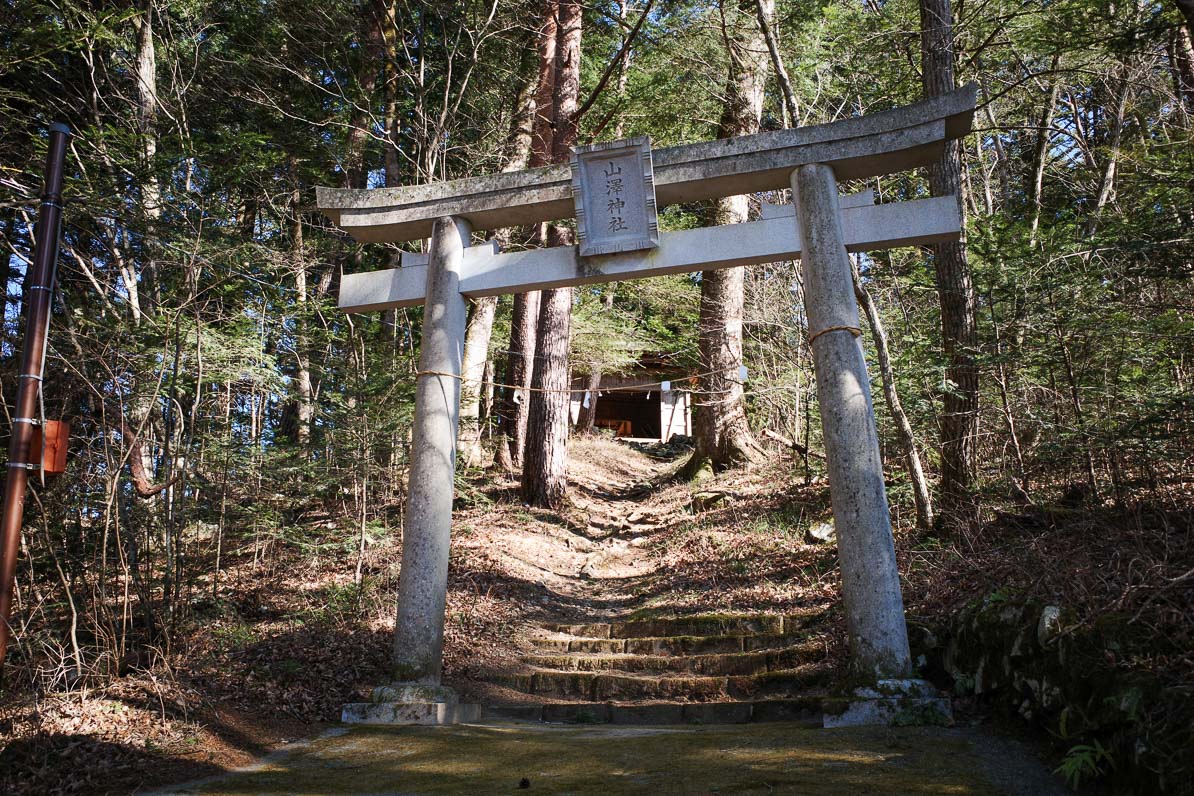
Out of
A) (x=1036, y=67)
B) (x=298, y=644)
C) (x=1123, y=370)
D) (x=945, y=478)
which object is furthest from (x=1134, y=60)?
(x=298, y=644)

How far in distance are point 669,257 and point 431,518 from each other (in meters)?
2.84

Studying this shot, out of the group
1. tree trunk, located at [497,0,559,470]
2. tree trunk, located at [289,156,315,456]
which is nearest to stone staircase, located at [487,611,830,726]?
tree trunk, located at [289,156,315,456]

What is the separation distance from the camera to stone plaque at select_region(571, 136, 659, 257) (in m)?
6.10

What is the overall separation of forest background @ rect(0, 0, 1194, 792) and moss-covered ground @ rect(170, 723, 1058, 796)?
1382mm

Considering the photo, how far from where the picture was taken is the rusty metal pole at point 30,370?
405cm

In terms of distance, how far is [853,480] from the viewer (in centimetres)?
526

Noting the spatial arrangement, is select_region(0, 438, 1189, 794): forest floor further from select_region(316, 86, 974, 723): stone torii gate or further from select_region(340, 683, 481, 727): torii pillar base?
select_region(316, 86, 974, 723): stone torii gate

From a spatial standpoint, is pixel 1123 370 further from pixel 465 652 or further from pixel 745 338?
pixel 745 338

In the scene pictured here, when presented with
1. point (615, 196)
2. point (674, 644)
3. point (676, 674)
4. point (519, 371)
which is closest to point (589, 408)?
point (519, 371)

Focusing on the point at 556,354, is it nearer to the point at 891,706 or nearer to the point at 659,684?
the point at 659,684

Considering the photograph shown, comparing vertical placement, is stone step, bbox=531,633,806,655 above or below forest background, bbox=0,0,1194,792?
below

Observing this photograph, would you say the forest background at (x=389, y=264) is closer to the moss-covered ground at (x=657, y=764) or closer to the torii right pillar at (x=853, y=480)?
the moss-covered ground at (x=657, y=764)

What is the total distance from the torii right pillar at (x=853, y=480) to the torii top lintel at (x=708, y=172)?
0.24 metres

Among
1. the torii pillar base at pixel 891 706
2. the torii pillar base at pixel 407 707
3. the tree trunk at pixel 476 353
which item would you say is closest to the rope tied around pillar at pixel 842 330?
the torii pillar base at pixel 891 706
